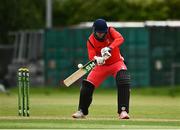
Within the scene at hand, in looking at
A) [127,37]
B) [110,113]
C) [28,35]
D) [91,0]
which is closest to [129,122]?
[110,113]

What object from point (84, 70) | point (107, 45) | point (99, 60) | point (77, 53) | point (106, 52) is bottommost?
point (84, 70)

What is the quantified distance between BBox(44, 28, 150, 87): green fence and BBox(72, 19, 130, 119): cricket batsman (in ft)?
69.1

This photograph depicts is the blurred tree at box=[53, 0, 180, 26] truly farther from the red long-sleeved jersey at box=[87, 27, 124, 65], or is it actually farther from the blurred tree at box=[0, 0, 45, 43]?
the red long-sleeved jersey at box=[87, 27, 124, 65]

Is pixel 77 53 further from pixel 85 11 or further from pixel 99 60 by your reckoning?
pixel 99 60

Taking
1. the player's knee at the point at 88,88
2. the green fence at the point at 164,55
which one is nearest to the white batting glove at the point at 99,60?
the player's knee at the point at 88,88

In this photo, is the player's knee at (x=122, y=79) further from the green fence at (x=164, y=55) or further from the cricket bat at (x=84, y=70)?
the green fence at (x=164, y=55)

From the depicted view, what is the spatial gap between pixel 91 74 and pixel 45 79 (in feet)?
77.2

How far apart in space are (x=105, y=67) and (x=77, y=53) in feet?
73.7

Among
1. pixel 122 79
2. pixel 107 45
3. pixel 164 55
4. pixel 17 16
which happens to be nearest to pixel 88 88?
pixel 122 79

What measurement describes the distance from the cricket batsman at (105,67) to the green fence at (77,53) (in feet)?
69.1

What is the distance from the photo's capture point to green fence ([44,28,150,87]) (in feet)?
132

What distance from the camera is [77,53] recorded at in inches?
1626

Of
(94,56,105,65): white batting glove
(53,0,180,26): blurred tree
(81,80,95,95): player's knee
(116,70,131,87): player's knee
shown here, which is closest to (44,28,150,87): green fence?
(53,0,180,26): blurred tree

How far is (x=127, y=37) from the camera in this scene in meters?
40.2
